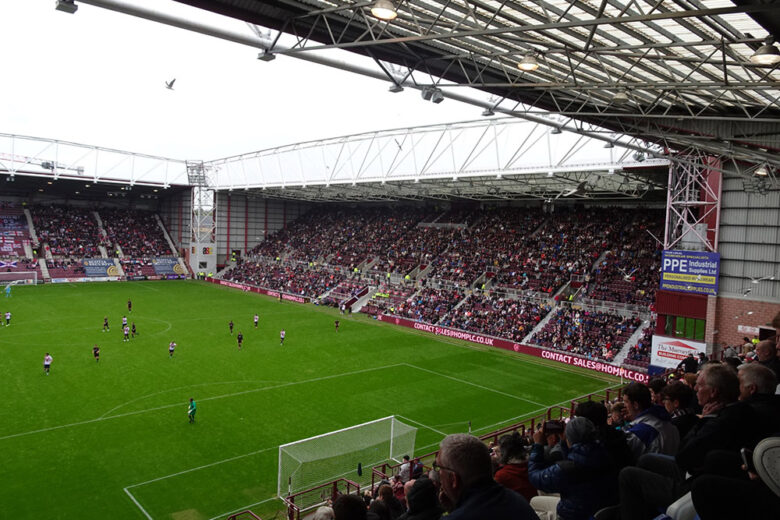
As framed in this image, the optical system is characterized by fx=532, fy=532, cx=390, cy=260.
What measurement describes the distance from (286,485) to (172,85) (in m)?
21.3

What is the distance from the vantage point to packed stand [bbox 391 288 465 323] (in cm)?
3988

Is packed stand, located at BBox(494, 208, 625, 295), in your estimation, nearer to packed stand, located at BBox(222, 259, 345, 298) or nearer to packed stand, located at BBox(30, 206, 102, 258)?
packed stand, located at BBox(222, 259, 345, 298)

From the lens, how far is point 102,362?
2673cm

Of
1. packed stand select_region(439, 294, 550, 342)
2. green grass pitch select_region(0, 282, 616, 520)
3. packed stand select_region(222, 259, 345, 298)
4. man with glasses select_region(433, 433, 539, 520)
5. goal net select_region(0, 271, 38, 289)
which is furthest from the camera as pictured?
packed stand select_region(222, 259, 345, 298)

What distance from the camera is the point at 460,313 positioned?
38969 mm

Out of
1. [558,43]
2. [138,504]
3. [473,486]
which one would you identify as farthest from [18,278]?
[473,486]

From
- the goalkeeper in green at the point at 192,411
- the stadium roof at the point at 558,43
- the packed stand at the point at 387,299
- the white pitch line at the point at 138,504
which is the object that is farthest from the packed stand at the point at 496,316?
the white pitch line at the point at 138,504

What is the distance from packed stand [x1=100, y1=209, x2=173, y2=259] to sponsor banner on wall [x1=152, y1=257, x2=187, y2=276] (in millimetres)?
1297

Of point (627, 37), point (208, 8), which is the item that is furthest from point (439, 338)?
point (208, 8)

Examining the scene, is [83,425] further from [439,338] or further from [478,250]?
[478,250]

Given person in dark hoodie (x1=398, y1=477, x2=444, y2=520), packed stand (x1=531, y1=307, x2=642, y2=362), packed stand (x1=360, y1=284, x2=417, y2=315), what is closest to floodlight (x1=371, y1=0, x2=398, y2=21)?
person in dark hoodie (x1=398, y1=477, x2=444, y2=520)

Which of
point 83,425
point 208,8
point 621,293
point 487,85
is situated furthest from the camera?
point 621,293

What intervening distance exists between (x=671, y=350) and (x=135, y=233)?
61.4 m

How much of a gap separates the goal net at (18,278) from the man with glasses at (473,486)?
60.6 m
